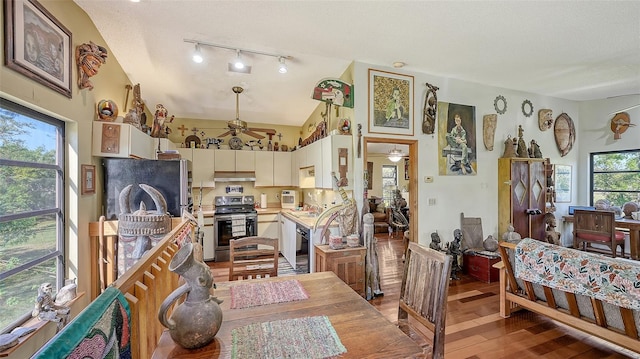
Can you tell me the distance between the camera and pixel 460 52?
3350mm

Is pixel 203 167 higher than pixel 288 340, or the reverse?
pixel 203 167

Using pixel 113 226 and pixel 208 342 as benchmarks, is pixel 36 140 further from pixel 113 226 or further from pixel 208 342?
pixel 208 342

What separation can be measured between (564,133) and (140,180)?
6.99 m

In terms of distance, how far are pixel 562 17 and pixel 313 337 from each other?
3.61m

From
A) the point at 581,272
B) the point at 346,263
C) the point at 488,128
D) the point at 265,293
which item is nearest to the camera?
the point at 265,293

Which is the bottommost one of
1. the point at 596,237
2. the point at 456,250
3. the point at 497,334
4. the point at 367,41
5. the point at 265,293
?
the point at 497,334

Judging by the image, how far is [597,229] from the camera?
4312 millimetres

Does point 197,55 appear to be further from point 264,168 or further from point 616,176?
point 616,176

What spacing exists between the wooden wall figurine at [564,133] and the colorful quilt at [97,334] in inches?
265

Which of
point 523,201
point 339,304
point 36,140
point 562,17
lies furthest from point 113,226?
point 523,201

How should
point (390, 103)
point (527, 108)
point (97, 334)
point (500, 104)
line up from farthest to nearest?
point (527, 108)
point (500, 104)
point (390, 103)
point (97, 334)

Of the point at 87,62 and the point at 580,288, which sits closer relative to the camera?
the point at 580,288

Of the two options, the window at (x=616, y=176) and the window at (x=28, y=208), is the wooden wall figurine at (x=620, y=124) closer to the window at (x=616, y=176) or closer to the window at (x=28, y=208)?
the window at (x=616, y=176)

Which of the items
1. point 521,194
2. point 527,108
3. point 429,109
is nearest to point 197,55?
point 429,109
